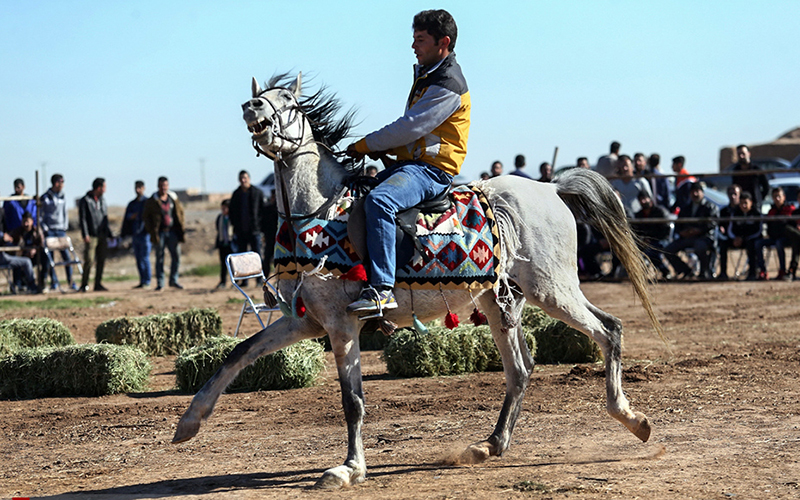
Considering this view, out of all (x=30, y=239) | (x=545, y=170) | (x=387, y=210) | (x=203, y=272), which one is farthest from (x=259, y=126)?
(x=203, y=272)

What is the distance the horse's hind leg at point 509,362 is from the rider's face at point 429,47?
5.34 ft

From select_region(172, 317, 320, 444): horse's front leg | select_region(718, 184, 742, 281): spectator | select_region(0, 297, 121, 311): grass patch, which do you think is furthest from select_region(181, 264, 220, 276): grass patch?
select_region(172, 317, 320, 444): horse's front leg

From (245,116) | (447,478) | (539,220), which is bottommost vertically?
(447,478)

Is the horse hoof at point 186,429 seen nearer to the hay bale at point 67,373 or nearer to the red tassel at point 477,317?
the red tassel at point 477,317

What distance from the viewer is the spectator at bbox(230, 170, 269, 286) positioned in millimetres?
18641

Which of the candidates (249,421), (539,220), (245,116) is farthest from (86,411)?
(539,220)

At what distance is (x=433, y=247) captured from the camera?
19.4 feet

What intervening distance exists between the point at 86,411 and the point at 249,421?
1655mm

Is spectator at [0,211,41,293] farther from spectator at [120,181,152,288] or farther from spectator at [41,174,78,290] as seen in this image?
spectator at [120,181,152,288]

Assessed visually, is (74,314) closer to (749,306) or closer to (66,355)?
(66,355)

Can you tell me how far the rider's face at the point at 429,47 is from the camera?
6.02 m

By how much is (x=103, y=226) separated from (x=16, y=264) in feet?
6.14

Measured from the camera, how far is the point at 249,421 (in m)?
7.55

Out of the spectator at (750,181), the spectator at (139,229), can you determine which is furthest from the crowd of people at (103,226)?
the spectator at (750,181)
